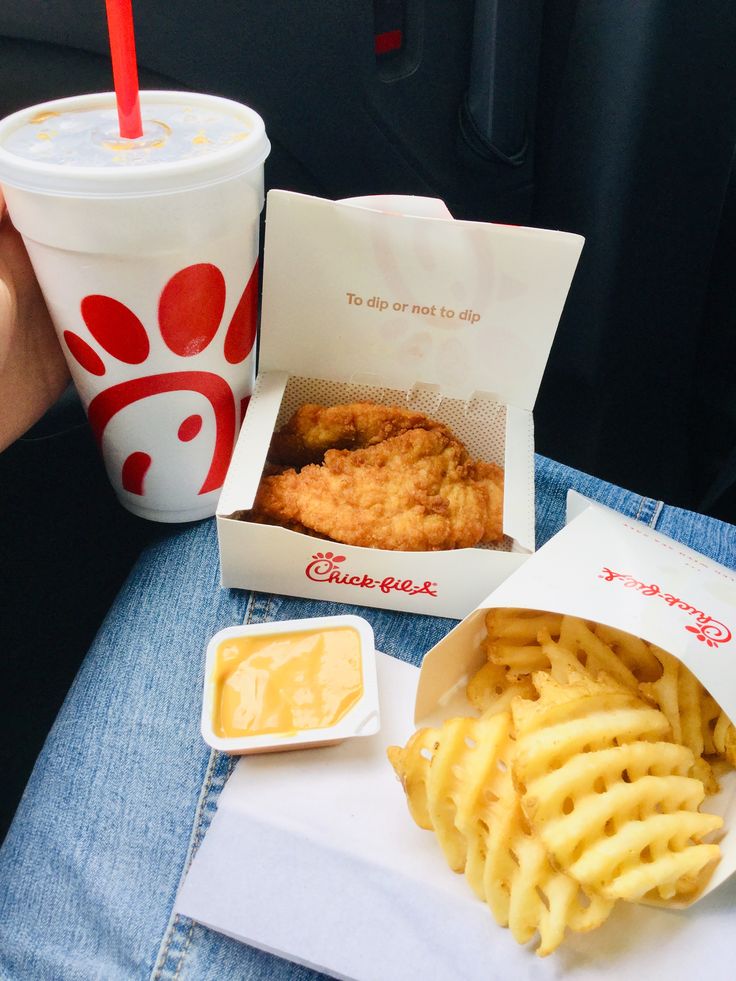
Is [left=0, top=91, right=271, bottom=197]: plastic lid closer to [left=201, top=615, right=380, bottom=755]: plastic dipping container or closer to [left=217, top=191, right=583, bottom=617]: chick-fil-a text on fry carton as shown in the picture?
[left=217, top=191, right=583, bottom=617]: chick-fil-a text on fry carton

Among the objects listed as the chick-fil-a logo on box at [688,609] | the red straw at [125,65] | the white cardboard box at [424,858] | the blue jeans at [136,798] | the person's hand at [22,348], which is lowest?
the blue jeans at [136,798]

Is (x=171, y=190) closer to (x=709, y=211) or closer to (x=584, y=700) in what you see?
(x=584, y=700)

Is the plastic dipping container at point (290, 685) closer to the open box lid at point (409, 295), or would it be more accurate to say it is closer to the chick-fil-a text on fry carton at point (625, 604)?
the chick-fil-a text on fry carton at point (625, 604)

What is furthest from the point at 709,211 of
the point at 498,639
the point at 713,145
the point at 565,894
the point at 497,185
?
the point at 565,894

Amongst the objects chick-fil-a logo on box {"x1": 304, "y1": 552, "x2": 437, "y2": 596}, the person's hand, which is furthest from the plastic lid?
chick-fil-a logo on box {"x1": 304, "y1": 552, "x2": 437, "y2": 596}

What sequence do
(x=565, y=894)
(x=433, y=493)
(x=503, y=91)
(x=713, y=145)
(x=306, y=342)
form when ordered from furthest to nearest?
1. (x=503, y=91)
2. (x=713, y=145)
3. (x=306, y=342)
4. (x=433, y=493)
5. (x=565, y=894)

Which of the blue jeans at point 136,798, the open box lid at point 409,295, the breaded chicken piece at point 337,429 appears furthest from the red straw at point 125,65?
the blue jeans at point 136,798
